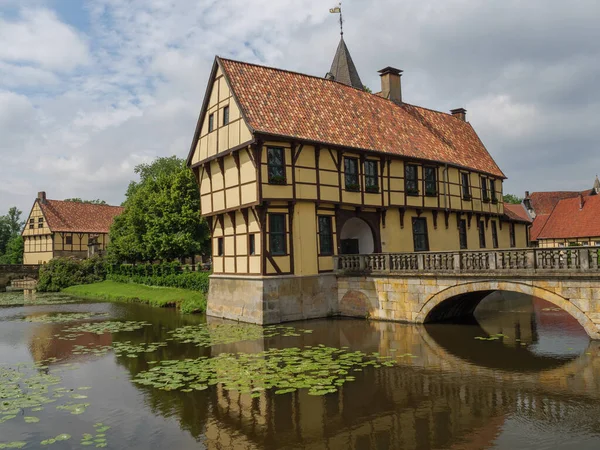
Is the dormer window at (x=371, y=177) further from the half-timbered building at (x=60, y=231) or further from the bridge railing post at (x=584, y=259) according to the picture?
the half-timbered building at (x=60, y=231)

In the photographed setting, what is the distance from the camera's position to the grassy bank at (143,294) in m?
27.2

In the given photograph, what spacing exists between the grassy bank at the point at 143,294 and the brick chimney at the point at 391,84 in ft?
54.3

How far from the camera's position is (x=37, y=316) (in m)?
26.6

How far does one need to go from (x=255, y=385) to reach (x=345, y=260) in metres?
11.1

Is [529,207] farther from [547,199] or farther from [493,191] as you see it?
[493,191]

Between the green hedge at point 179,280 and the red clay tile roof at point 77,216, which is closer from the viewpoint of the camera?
the green hedge at point 179,280

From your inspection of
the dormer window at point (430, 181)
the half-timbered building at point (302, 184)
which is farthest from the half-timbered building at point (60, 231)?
the dormer window at point (430, 181)

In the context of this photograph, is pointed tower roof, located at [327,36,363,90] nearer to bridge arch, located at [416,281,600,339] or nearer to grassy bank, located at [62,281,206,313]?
grassy bank, located at [62,281,206,313]

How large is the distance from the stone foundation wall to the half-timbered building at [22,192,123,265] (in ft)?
124

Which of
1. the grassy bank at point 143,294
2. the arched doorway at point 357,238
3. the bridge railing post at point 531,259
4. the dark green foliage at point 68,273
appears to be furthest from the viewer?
the dark green foliage at point 68,273

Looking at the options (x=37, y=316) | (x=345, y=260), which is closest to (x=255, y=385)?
(x=345, y=260)

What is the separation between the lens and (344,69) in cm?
3597

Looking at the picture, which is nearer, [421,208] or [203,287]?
[421,208]

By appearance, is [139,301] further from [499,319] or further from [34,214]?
[34,214]
